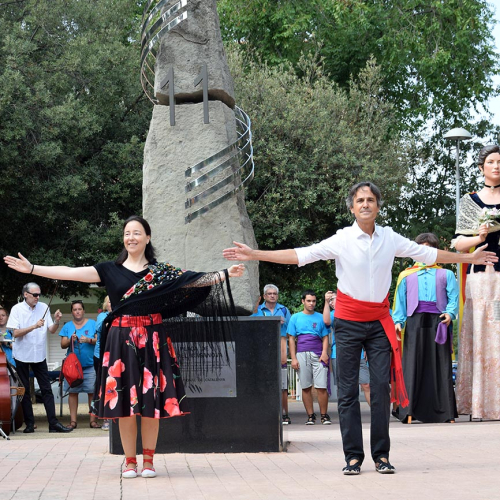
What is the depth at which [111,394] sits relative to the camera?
6.24m

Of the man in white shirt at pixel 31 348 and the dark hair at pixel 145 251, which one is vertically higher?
the dark hair at pixel 145 251

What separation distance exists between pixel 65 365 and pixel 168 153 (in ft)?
18.3

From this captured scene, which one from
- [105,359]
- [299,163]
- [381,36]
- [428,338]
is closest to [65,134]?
[299,163]

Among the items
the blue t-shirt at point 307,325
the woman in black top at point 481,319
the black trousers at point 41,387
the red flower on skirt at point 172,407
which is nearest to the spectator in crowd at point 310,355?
the blue t-shirt at point 307,325

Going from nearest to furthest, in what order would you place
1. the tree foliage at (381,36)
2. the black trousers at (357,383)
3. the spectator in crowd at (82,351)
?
the black trousers at (357,383) → the spectator in crowd at (82,351) → the tree foliage at (381,36)

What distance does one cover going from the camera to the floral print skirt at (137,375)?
6.23 m

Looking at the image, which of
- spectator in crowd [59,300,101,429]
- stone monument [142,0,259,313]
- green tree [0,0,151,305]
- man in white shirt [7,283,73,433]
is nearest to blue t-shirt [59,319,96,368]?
spectator in crowd [59,300,101,429]

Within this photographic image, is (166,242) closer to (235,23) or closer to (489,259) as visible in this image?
(489,259)

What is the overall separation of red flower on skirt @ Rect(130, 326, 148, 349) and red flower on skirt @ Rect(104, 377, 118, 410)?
30 cm

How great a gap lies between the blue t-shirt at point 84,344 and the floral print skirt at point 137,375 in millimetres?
7246

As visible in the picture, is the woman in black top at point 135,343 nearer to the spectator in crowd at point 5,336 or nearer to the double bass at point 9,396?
the double bass at point 9,396

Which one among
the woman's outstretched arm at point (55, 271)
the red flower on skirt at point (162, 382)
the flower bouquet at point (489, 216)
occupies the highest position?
the flower bouquet at point (489, 216)

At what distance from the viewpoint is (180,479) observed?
6164 millimetres

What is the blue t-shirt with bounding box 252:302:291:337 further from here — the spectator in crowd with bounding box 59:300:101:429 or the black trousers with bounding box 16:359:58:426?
the black trousers with bounding box 16:359:58:426
